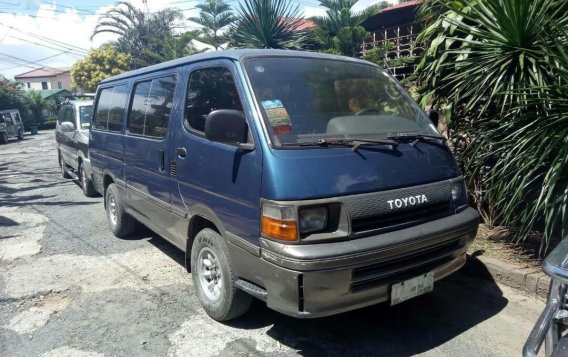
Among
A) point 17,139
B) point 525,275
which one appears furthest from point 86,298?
point 17,139

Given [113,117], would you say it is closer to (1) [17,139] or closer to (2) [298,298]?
(2) [298,298]

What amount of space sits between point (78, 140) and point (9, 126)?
74.9 ft

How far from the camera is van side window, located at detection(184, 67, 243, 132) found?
335 cm

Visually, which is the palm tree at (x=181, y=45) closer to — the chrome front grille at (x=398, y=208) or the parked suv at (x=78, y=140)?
the parked suv at (x=78, y=140)

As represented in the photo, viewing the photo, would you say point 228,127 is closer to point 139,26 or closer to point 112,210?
point 112,210

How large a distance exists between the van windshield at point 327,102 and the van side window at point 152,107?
3.66 ft

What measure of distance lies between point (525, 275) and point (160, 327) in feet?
10.1

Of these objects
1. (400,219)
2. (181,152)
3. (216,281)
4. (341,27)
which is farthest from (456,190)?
(341,27)

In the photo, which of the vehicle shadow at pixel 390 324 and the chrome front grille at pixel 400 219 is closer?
the chrome front grille at pixel 400 219

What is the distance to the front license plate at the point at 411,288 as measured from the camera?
2.94 meters

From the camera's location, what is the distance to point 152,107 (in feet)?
14.4

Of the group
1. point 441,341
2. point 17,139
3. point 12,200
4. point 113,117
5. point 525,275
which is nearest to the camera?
point 441,341

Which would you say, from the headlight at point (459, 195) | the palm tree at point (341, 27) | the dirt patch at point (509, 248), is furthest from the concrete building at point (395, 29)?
the headlight at point (459, 195)

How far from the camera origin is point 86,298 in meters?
4.06
